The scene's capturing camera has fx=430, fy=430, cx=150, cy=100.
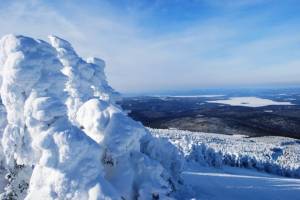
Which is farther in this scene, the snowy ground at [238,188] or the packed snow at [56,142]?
the snowy ground at [238,188]

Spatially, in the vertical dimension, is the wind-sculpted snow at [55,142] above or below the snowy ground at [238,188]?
above

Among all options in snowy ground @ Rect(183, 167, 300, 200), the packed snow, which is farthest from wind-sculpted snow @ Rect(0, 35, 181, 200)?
snowy ground @ Rect(183, 167, 300, 200)

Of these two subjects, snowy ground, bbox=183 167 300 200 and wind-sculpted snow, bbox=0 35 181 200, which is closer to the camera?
wind-sculpted snow, bbox=0 35 181 200

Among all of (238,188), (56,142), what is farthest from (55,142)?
(238,188)

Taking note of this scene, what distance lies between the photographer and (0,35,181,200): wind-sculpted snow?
51.7 ft

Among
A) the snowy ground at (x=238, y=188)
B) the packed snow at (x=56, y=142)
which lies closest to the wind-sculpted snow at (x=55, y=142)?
the packed snow at (x=56, y=142)

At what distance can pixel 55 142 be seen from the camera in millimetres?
15953

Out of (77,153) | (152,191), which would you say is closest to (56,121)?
(77,153)

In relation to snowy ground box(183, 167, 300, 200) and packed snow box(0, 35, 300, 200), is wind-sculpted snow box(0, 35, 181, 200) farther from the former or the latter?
snowy ground box(183, 167, 300, 200)

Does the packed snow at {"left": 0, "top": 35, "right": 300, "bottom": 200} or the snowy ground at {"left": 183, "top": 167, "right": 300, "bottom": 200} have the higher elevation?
the packed snow at {"left": 0, "top": 35, "right": 300, "bottom": 200}

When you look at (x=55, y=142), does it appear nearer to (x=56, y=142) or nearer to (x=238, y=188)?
(x=56, y=142)

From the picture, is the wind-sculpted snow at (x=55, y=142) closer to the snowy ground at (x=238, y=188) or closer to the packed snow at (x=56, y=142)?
the packed snow at (x=56, y=142)

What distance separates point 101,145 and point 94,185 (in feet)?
7.95

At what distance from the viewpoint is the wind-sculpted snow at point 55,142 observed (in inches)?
620
